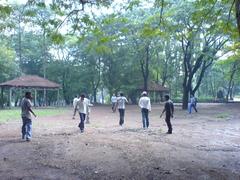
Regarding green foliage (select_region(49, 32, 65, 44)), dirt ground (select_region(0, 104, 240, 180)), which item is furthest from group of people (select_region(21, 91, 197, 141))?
green foliage (select_region(49, 32, 65, 44))

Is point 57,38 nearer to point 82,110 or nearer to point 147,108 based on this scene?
point 82,110

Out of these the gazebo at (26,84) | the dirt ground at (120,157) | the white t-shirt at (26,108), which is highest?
the gazebo at (26,84)

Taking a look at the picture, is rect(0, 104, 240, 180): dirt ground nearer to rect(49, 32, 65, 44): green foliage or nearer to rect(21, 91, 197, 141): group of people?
rect(21, 91, 197, 141): group of people

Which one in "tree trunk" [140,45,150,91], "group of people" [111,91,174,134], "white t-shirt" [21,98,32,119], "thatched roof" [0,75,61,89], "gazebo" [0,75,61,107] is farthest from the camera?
"tree trunk" [140,45,150,91]

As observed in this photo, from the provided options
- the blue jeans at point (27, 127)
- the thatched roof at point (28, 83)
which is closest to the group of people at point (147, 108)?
the blue jeans at point (27, 127)

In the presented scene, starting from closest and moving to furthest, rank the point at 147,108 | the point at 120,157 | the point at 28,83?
1. the point at 120,157
2. the point at 147,108
3. the point at 28,83

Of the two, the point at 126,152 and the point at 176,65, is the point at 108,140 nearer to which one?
the point at 126,152

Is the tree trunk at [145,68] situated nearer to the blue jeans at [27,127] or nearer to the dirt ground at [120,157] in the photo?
the dirt ground at [120,157]

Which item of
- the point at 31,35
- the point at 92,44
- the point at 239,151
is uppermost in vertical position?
the point at 31,35

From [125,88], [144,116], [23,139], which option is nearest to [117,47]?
[125,88]

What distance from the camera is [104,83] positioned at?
189 feet

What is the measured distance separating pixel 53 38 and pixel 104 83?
4841 centimetres

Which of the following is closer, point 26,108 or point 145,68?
point 26,108

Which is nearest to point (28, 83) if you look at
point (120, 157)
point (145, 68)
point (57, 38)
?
point (145, 68)
